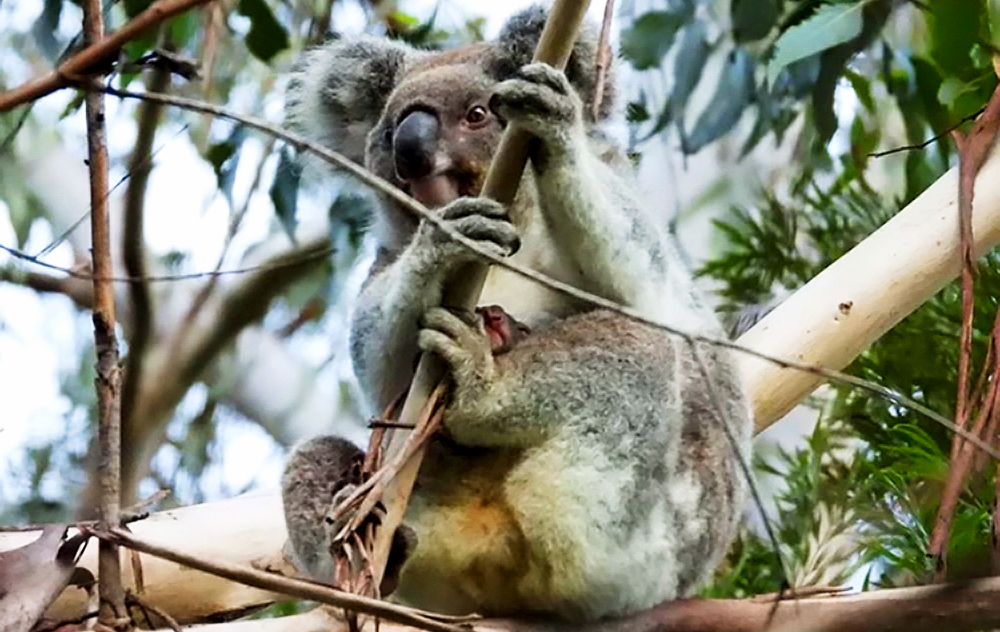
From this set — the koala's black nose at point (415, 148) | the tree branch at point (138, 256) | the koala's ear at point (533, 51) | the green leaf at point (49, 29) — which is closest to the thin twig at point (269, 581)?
the koala's black nose at point (415, 148)

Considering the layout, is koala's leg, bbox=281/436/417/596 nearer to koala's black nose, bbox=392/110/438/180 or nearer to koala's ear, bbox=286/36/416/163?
koala's black nose, bbox=392/110/438/180

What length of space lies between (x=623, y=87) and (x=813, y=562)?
959 mm

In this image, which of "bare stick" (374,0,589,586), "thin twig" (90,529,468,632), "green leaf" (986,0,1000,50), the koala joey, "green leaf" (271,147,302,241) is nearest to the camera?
"thin twig" (90,529,468,632)

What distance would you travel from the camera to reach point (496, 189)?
1.66 m

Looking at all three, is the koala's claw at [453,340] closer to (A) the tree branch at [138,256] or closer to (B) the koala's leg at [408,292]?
(B) the koala's leg at [408,292]

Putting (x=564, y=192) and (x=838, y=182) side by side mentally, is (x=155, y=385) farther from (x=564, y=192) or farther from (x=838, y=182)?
(x=564, y=192)

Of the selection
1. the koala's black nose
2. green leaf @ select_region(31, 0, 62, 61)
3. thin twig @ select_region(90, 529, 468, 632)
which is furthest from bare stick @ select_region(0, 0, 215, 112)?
green leaf @ select_region(31, 0, 62, 61)

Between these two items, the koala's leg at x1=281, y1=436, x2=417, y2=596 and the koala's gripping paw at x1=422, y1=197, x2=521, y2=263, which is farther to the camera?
the koala's leg at x1=281, y1=436, x2=417, y2=596

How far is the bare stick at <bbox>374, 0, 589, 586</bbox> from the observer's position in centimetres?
154

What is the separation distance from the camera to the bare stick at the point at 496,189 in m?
1.54

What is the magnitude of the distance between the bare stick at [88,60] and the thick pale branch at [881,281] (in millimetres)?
1601

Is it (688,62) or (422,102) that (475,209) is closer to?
(422,102)

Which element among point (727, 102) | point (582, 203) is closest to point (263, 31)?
point (727, 102)

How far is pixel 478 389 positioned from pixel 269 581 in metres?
0.82
